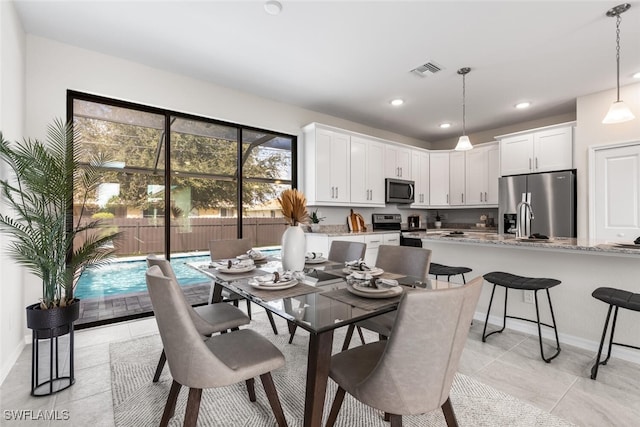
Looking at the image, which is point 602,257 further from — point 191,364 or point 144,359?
point 144,359

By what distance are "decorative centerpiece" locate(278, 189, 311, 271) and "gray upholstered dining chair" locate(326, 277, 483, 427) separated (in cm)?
95

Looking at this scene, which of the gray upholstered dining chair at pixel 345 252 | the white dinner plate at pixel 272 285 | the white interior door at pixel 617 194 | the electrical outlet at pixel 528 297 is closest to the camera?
the white dinner plate at pixel 272 285

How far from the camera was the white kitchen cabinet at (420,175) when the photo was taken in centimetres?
561

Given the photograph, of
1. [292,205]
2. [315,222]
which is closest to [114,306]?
[315,222]

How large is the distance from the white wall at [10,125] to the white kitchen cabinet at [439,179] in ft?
18.8

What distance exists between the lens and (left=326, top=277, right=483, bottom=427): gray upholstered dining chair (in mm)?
1027

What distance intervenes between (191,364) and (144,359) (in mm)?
1475

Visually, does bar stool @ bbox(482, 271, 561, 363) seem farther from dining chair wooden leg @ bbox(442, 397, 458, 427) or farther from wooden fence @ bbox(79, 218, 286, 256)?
wooden fence @ bbox(79, 218, 286, 256)

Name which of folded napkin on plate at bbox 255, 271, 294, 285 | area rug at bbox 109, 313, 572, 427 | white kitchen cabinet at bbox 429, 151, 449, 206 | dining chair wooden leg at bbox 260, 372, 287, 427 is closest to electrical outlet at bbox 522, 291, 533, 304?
area rug at bbox 109, 313, 572, 427

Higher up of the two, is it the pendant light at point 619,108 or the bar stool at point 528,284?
the pendant light at point 619,108

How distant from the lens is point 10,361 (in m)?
2.18

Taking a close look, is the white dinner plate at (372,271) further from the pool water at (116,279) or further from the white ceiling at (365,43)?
the pool water at (116,279)

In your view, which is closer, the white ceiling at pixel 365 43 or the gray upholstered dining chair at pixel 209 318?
the gray upholstered dining chair at pixel 209 318

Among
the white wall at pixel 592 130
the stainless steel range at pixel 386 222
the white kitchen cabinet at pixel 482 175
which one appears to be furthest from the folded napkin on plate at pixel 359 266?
the white kitchen cabinet at pixel 482 175
